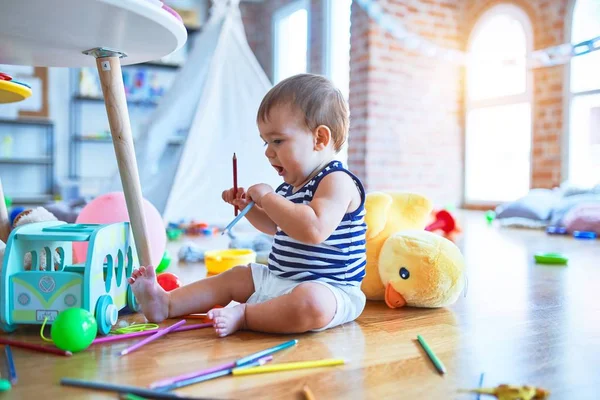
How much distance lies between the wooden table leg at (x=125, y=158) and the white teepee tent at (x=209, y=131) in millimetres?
1357

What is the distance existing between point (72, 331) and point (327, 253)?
15.3 inches

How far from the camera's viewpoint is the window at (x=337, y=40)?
412cm

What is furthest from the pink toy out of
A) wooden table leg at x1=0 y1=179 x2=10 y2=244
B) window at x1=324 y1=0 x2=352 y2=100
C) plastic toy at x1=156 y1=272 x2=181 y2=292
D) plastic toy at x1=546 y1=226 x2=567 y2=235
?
window at x1=324 y1=0 x2=352 y2=100

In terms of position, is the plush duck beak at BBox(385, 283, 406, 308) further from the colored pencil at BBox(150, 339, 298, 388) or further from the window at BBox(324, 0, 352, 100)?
the window at BBox(324, 0, 352, 100)

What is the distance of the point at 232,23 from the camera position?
2666 mm

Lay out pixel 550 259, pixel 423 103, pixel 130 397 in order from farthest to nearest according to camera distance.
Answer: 1. pixel 423 103
2. pixel 550 259
3. pixel 130 397

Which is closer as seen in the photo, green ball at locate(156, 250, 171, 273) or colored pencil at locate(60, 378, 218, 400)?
colored pencil at locate(60, 378, 218, 400)

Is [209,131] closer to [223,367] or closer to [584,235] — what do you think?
[584,235]

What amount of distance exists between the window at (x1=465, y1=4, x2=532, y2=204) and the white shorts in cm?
282

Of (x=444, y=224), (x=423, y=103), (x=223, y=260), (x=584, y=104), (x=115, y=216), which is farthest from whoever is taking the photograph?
(x=423, y=103)

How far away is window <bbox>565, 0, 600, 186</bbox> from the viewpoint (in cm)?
310

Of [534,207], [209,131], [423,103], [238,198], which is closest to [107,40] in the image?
[238,198]

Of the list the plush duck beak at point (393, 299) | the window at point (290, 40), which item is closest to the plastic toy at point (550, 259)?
the plush duck beak at point (393, 299)

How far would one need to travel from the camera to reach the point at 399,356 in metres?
0.73
